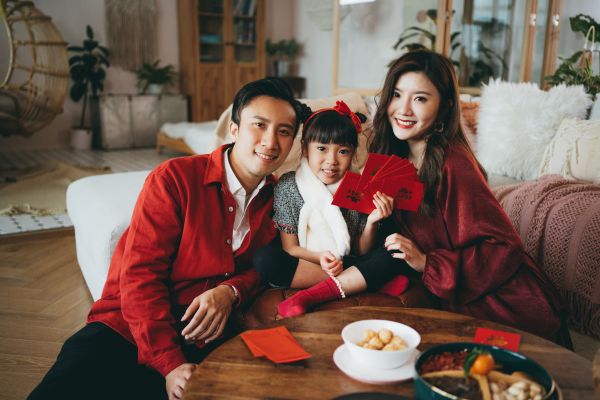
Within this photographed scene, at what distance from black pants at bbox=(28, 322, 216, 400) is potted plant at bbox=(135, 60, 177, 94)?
5.71 meters

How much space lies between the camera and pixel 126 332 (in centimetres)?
127

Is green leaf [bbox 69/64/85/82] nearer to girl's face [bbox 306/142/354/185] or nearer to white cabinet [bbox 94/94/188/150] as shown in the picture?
white cabinet [bbox 94/94/188/150]

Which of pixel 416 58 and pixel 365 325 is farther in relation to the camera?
pixel 416 58

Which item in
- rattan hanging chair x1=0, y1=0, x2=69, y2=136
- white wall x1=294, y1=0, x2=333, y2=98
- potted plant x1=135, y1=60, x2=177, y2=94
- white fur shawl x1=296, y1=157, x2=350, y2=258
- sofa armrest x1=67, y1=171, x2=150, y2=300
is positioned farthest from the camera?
white wall x1=294, y1=0, x2=333, y2=98

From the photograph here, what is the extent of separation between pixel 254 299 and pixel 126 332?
34 centimetres

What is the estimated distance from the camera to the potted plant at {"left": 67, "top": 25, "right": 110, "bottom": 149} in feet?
19.5

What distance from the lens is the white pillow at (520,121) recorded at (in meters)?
2.63

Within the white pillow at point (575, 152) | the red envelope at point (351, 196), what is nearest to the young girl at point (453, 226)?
the red envelope at point (351, 196)

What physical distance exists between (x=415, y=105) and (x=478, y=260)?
467 mm

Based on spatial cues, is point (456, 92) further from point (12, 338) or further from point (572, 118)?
point (12, 338)

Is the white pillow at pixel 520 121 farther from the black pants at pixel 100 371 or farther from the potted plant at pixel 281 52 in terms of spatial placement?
the potted plant at pixel 281 52

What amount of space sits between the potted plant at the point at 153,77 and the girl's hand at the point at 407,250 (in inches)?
228

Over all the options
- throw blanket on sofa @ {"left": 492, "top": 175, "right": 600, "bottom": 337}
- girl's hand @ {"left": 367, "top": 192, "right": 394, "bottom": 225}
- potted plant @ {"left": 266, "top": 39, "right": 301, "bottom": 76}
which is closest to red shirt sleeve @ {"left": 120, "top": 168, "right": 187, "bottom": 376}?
girl's hand @ {"left": 367, "top": 192, "right": 394, "bottom": 225}

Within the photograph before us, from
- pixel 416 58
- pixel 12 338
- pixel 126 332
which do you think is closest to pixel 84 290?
pixel 12 338
